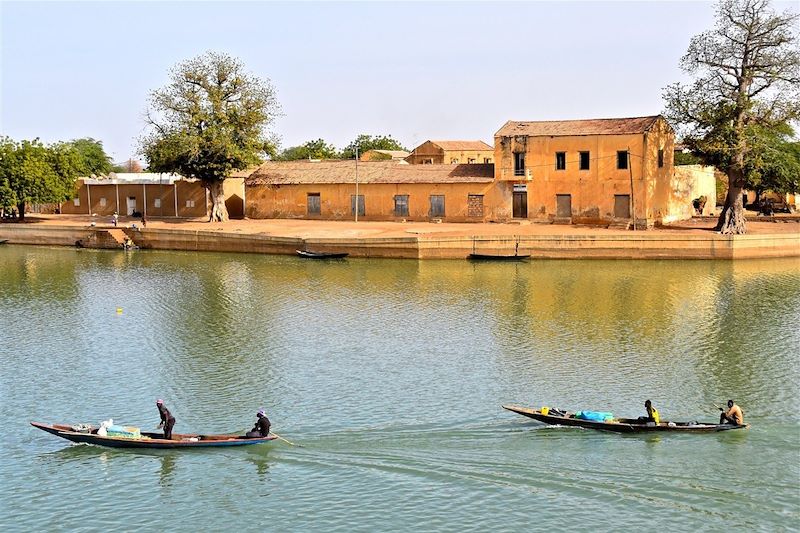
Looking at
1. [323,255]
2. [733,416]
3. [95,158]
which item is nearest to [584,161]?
[323,255]

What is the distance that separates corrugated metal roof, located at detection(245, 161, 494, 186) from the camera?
184 ft

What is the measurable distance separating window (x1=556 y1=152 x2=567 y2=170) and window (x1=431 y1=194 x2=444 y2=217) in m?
7.36

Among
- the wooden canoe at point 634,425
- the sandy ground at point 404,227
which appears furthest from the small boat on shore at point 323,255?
the wooden canoe at point 634,425

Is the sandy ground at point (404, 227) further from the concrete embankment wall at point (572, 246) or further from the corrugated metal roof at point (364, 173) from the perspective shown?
the corrugated metal roof at point (364, 173)

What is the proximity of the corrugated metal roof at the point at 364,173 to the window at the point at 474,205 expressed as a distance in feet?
3.24

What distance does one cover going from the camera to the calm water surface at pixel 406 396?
17.3 meters

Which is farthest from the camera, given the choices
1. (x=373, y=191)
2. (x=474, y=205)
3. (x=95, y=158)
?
(x=95, y=158)

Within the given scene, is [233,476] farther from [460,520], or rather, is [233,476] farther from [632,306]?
[632,306]

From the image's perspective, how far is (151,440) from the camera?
19.8 metres

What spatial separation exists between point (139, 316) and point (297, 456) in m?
17.1

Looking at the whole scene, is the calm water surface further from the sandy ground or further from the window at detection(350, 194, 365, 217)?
the window at detection(350, 194, 365, 217)

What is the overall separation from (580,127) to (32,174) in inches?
1373

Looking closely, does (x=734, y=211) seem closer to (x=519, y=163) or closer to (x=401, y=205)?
(x=519, y=163)

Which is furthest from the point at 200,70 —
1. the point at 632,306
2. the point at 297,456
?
the point at 297,456
